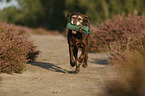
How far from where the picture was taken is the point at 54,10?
68.9 m

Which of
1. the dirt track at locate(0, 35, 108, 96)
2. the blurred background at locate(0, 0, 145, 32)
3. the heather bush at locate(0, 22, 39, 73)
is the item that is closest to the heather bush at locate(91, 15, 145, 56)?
the dirt track at locate(0, 35, 108, 96)

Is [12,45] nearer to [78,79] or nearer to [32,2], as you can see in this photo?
[78,79]

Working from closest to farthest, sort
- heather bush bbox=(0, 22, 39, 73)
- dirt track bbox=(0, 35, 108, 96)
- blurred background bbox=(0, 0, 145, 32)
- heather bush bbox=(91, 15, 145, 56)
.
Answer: dirt track bbox=(0, 35, 108, 96) → heather bush bbox=(0, 22, 39, 73) → heather bush bbox=(91, 15, 145, 56) → blurred background bbox=(0, 0, 145, 32)

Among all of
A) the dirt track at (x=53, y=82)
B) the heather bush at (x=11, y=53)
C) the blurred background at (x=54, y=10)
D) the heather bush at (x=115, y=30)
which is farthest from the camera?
the blurred background at (x=54, y=10)

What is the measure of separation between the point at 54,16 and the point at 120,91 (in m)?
65.0

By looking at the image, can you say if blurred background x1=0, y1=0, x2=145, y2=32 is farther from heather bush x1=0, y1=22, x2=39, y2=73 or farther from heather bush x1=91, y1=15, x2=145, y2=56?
heather bush x1=0, y1=22, x2=39, y2=73

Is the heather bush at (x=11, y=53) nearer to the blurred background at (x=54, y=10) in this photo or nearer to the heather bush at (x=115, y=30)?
the heather bush at (x=115, y=30)

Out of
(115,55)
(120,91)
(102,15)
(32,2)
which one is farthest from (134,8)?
(120,91)

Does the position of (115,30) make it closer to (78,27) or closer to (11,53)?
(78,27)

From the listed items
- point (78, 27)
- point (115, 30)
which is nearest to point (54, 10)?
point (115, 30)

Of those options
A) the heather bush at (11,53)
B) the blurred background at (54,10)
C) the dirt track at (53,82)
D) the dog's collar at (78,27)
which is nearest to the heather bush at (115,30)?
the dirt track at (53,82)

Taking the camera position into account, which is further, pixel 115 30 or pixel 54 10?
pixel 54 10

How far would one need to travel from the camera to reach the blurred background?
47312mm

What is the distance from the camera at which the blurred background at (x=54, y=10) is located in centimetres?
4731
